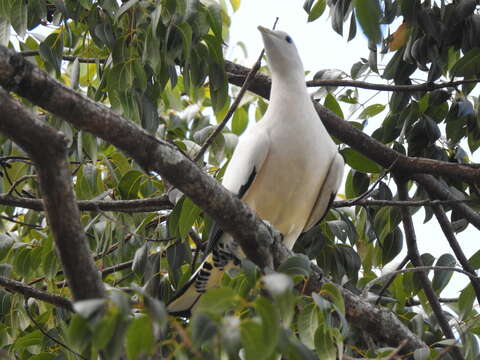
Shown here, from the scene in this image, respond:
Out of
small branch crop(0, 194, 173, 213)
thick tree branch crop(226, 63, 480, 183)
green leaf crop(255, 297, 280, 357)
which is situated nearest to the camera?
green leaf crop(255, 297, 280, 357)

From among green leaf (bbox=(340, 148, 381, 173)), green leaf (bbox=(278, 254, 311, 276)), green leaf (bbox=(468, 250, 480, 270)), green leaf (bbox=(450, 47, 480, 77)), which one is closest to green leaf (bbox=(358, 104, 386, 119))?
green leaf (bbox=(340, 148, 381, 173))

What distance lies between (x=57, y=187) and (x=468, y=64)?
2.51 m

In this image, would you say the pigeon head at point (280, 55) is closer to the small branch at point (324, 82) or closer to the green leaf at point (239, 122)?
the small branch at point (324, 82)

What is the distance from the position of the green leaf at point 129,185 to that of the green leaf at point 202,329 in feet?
6.83

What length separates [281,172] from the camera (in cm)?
393

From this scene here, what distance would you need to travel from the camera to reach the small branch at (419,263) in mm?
3760

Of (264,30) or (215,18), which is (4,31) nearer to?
(215,18)

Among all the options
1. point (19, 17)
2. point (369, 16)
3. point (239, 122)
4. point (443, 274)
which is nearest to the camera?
point (19, 17)

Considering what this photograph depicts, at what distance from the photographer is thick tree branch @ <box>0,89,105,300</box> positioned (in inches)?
87.2

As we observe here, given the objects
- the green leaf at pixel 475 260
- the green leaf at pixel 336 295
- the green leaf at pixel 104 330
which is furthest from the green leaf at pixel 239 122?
the green leaf at pixel 104 330

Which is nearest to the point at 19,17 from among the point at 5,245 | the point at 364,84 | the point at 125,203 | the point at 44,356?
the point at 125,203

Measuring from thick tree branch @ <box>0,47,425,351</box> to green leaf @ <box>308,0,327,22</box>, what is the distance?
1777 mm

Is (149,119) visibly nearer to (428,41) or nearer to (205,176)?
(205,176)

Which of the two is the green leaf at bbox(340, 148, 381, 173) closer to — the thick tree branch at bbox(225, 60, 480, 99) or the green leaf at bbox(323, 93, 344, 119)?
the green leaf at bbox(323, 93, 344, 119)
